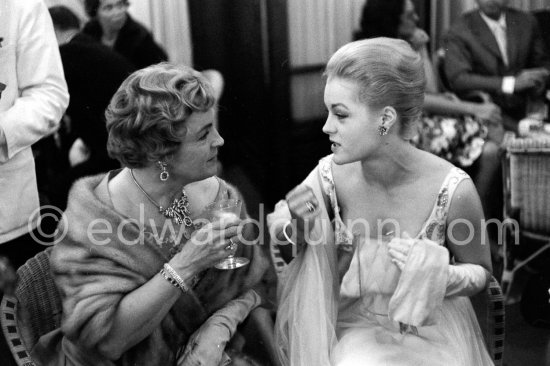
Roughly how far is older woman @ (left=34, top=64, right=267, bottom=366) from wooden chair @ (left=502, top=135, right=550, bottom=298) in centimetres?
152

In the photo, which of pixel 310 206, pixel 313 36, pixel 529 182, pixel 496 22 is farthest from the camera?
pixel 529 182

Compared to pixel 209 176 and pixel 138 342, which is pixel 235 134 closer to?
pixel 209 176

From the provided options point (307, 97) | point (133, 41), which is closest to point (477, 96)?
point (307, 97)

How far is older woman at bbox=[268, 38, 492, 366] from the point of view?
2000 millimetres

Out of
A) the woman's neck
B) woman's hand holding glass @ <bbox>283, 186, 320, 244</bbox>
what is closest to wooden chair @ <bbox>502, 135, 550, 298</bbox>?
the woman's neck

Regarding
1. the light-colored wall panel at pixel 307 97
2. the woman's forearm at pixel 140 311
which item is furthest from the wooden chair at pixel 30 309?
the light-colored wall panel at pixel 307 97

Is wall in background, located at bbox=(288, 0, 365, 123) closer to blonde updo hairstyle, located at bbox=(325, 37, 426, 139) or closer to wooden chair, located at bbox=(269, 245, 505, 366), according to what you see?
blonde updo hairstyle, located at bbox=(325, 37, 426, 139)

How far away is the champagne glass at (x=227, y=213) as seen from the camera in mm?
1997

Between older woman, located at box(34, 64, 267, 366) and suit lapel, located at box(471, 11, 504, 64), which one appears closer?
older woman, located at box(34, 64, 267, 366)

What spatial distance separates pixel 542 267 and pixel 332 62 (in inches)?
69.2

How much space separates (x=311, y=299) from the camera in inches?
86.9

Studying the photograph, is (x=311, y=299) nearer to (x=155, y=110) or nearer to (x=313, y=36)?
(x=155, y=110)

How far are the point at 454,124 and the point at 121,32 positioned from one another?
1.42 m

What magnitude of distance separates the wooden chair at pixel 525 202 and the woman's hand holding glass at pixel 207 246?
1.64 metres
